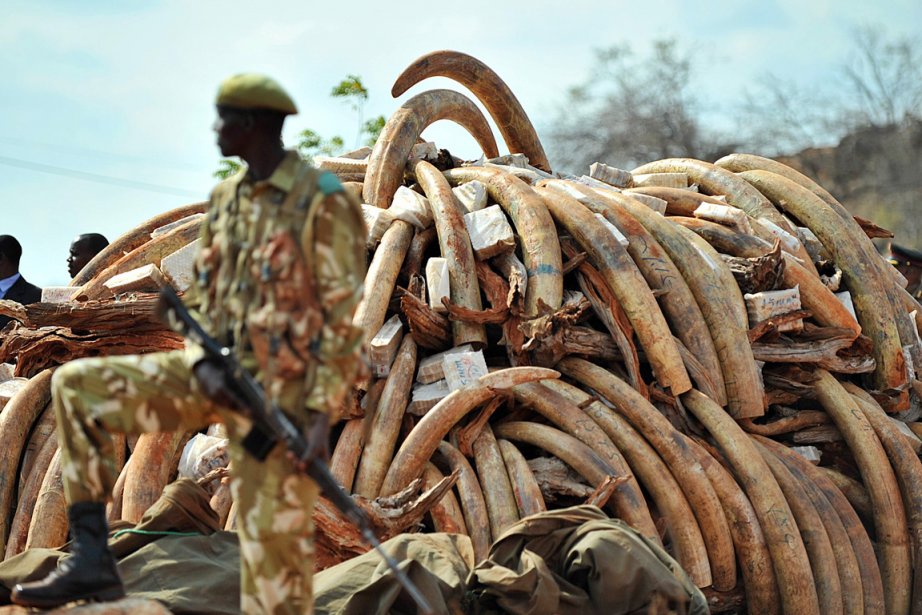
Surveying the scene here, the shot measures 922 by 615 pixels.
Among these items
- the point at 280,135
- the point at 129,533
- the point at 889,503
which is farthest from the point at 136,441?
the point at 889,503

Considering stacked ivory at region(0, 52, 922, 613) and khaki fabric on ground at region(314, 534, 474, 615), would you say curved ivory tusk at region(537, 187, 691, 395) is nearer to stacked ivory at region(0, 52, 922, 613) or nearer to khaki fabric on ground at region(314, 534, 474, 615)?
stacked ivory at region(0, 52, 922, 613)

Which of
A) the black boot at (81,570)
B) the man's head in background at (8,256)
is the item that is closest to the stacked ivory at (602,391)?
the man's head in background at (8,256)

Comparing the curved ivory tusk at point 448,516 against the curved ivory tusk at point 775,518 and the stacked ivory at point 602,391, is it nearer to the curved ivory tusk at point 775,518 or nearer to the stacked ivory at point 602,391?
the stacked ivory at point 602,391

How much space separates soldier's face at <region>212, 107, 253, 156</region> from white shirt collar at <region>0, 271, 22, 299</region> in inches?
245

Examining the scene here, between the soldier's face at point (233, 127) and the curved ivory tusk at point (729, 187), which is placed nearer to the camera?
the soldier's face at point (233, 127)

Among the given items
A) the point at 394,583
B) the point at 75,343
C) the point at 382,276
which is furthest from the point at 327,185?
the point at 75,343

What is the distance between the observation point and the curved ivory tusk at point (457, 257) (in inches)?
277

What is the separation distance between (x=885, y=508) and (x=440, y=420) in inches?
123

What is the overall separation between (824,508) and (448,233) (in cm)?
284

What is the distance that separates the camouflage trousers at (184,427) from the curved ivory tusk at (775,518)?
3.82 meters

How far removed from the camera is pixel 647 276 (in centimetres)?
760

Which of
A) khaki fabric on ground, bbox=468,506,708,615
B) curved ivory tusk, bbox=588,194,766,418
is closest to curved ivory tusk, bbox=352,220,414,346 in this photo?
curved ivory tusk, bbox=588,194,766,418

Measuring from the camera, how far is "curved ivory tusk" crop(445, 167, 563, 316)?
23.4ft

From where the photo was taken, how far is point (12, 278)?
9.42 metres
